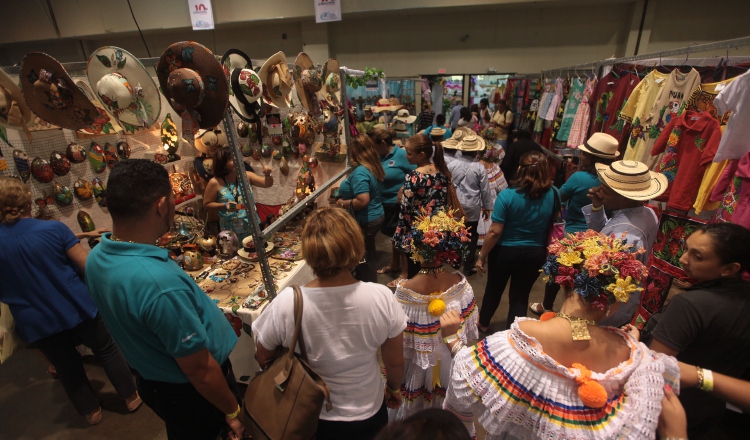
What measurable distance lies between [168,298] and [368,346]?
2.49 feet

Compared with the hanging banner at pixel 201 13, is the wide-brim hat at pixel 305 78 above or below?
below

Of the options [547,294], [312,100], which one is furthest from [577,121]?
[312,100]

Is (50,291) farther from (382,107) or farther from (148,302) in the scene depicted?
(382,107)

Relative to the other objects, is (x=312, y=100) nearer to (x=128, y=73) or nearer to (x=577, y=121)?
(x=128, y=73)

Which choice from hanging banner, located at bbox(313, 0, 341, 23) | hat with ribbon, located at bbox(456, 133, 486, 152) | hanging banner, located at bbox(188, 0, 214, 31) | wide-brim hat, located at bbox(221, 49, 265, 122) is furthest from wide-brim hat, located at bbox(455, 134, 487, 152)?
hanging banner, located at bbox(188, 0, 214, 31)

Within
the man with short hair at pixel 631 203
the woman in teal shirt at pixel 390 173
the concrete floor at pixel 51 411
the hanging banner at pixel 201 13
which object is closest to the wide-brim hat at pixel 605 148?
the man with short hair at pixel 631 203

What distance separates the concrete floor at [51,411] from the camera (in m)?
2.36

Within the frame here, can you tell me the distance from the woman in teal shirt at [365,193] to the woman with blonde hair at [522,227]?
1.16 metres

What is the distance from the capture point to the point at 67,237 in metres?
2.05

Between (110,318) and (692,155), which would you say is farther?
(692,155)

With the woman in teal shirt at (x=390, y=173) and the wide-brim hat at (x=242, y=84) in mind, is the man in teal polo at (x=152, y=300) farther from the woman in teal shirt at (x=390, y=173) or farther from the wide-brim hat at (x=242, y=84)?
the woman in teal shirt at (x=390, y=173)

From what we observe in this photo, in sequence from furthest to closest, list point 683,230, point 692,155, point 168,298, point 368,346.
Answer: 1. point 692,155
2. point 683,230
3. point 368,346
4. point 168,298

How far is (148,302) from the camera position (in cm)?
118

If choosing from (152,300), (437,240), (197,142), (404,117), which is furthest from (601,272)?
(404,117)
